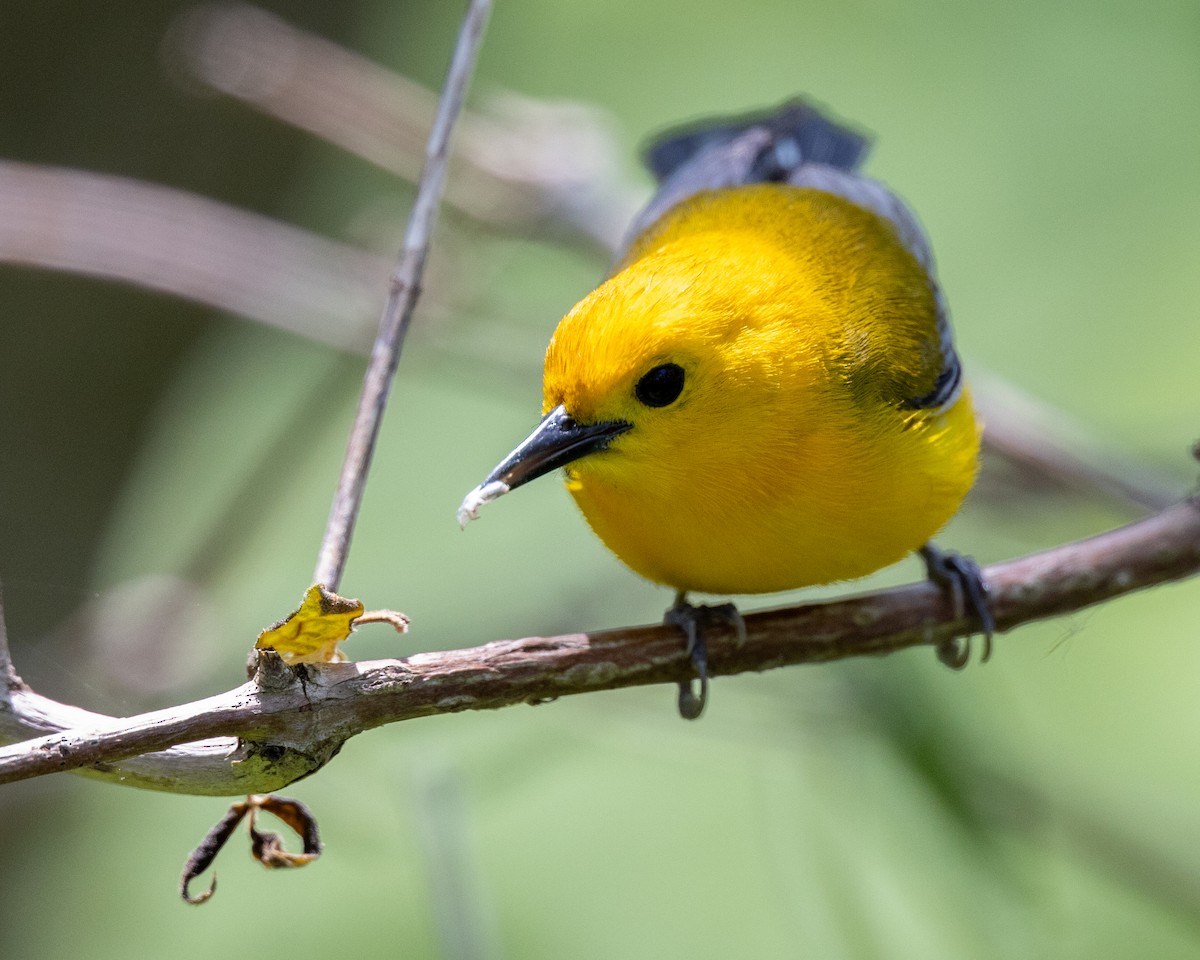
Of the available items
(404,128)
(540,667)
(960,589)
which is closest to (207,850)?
(540,667)

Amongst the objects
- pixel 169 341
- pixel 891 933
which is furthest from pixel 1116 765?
pixel 169 341

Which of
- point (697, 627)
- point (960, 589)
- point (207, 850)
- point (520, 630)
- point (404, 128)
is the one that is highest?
point (404, 128)

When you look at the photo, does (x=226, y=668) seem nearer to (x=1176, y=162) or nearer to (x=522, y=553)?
(x=522, y=553)

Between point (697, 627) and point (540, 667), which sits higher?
point (697, 627)

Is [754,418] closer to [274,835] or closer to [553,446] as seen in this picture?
[553,446]

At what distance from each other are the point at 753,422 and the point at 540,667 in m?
0.76

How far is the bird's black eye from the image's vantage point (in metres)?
2.22

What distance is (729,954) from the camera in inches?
157

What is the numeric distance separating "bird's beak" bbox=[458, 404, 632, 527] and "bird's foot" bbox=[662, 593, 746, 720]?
35 cm

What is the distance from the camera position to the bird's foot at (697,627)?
84.7 inches

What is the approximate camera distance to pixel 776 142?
3.69 meters

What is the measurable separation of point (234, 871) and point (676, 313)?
294 cm

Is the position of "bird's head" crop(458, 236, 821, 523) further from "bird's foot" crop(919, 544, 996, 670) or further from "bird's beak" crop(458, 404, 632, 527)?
"bird's foot" crop(919, 544, 996, 670)

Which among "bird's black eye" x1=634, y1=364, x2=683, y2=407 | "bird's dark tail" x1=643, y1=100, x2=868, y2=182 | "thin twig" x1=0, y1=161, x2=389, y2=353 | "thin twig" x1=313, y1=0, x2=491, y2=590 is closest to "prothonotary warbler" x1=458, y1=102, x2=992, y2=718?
"bird's black eye" x1=634, y1=364, x2=683, y2=407
